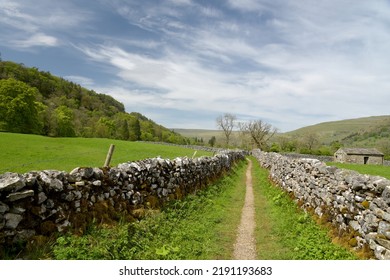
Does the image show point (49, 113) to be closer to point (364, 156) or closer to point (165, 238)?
point (165, 238)

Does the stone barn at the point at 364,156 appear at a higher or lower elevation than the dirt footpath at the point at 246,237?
higher

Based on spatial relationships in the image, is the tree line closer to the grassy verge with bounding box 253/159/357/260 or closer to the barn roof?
the barn roof

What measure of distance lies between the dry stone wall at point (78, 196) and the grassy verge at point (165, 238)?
1.33 feet

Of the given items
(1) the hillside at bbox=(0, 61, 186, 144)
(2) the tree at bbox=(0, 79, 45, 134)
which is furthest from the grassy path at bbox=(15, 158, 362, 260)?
(1) the hillside at bbox=(0, 61, 186, 144)

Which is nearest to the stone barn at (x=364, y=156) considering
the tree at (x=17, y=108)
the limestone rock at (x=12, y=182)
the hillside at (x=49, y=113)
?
the hillside at (x=49, y=113)

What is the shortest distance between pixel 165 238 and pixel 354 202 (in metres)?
5.15

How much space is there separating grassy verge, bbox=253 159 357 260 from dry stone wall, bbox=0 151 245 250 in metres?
3.71

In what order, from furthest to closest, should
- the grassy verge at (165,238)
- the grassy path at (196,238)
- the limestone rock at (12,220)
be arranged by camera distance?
the grassy path at (196,238)
the grassy verge at (165,238)
the limestone rock at (12,220)

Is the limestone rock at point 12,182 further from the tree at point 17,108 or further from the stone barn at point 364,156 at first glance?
the stone barn at point 364,156

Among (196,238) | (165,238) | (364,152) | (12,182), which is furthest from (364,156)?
(12,182)

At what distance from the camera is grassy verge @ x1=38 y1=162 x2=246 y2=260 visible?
641 cm

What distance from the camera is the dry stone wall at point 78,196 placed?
582cm
